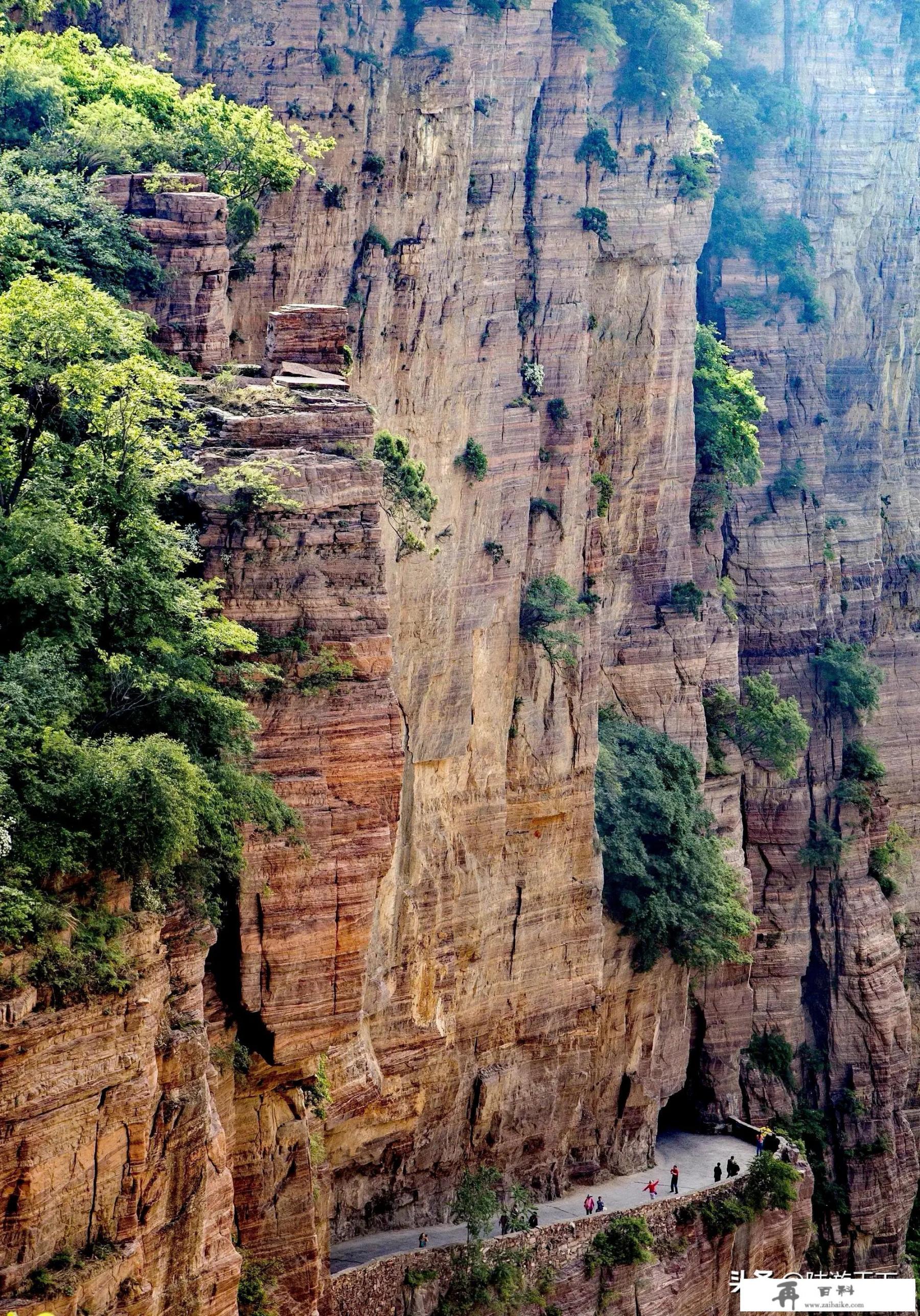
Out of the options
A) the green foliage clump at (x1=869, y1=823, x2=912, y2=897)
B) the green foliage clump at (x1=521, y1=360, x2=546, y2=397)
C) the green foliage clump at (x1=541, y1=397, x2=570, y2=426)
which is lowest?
the green foliage clump at (x1=869, y1=823, x2=912, y2=897)

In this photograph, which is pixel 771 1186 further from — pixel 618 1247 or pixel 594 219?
pixel 594 219

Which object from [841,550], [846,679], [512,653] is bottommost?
[846,679]

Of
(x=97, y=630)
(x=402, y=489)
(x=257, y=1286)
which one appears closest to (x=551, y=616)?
(x=402, y=489)

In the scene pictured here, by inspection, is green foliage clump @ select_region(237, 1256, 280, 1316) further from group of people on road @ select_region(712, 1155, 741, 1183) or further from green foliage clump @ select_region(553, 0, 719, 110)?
green foliage clump @ select_region(553, 0, 719, 110)

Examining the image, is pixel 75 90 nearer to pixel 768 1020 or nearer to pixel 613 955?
pixel 613 955

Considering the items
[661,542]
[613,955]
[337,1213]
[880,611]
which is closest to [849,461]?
[880,611]

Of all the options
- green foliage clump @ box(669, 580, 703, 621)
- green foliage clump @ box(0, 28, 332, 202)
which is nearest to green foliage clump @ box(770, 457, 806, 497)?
green foliage clump @ box(669, 580, 703, 621)

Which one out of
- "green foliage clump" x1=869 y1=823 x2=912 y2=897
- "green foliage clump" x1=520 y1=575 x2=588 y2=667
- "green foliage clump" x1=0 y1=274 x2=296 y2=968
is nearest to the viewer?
"green foliage clump" x1=0 y1=274 x2=296 y2=968
